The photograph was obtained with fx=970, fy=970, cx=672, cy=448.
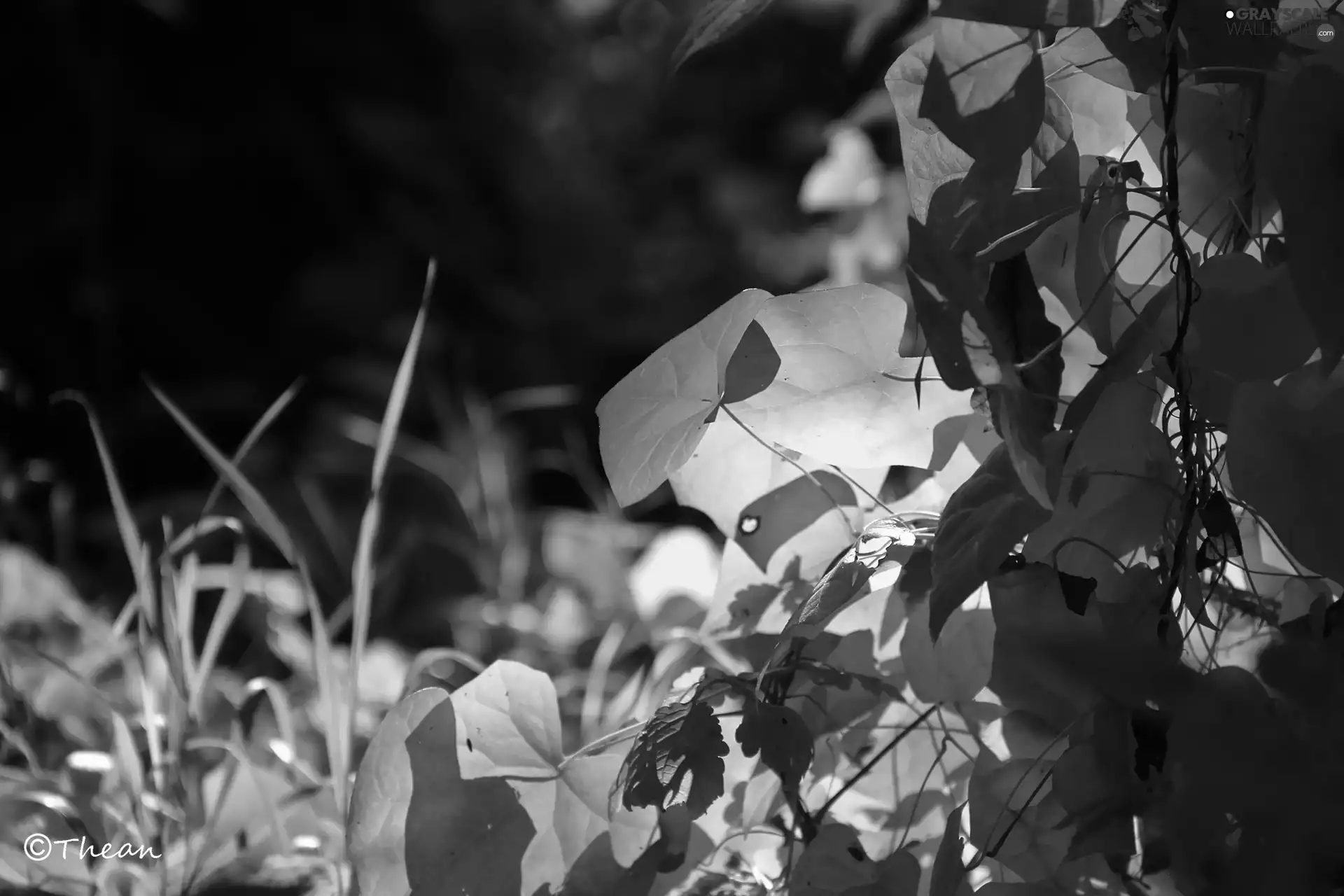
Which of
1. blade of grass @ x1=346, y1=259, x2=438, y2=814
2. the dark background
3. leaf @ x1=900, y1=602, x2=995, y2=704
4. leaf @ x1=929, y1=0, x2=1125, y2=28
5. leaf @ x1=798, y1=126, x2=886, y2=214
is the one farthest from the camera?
the dark background

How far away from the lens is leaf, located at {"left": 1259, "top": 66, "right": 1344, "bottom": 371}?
28cm

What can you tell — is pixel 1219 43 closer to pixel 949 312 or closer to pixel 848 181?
pixel 949 312

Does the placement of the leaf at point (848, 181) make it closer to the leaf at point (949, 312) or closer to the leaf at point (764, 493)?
the leaf at point (764, 493)

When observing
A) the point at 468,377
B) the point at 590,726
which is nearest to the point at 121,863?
the point at 590,726

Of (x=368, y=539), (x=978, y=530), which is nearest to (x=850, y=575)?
(x=978, y=530)

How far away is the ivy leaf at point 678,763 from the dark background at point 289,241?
1339mm

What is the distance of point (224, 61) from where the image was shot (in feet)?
7.81

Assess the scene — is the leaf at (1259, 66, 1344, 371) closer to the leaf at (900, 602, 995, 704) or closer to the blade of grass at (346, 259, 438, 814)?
the leaf at (900, 602, 995, 704)

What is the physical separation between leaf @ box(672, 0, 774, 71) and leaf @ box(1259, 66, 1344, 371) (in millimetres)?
161

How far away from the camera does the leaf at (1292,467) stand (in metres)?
0.28

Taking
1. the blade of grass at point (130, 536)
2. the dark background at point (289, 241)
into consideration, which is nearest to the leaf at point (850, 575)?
the blade of grass at point (130, 536)

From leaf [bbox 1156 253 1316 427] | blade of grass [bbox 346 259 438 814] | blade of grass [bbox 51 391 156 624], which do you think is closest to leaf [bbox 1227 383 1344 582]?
leaf [bbox 1156 253 1316 427]

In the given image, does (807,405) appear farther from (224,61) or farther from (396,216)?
(224,61)

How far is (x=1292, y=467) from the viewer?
28 centimetres
